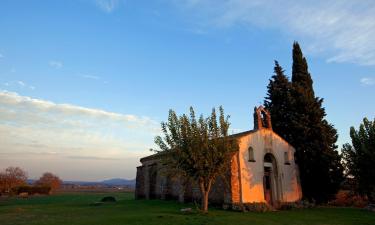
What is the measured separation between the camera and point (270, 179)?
3400 centimetres

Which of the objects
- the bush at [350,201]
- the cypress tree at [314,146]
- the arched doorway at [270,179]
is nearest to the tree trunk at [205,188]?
the arched doorway at [270,179]

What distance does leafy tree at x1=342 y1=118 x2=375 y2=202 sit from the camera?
30.9m

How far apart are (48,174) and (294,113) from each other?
89612 mm

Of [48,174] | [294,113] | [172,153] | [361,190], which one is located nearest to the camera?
[172,153]

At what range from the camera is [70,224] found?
19.7m

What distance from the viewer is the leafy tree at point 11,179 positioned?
7350 cm

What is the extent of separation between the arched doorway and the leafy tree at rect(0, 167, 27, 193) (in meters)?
61.0

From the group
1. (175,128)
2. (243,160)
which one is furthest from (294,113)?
(175,128)

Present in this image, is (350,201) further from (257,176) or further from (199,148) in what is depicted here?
(199,148)

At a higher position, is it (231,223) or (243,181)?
(243,181)

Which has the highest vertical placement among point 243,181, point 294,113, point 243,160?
point 294,113

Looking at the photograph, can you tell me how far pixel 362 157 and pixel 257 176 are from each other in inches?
413

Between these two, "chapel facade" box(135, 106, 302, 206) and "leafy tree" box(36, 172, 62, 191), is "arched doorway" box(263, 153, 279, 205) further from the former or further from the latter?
"leafy tree" box(36, 172, 62, 191)

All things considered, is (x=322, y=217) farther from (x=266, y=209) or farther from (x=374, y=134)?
(x=374, y=134)
